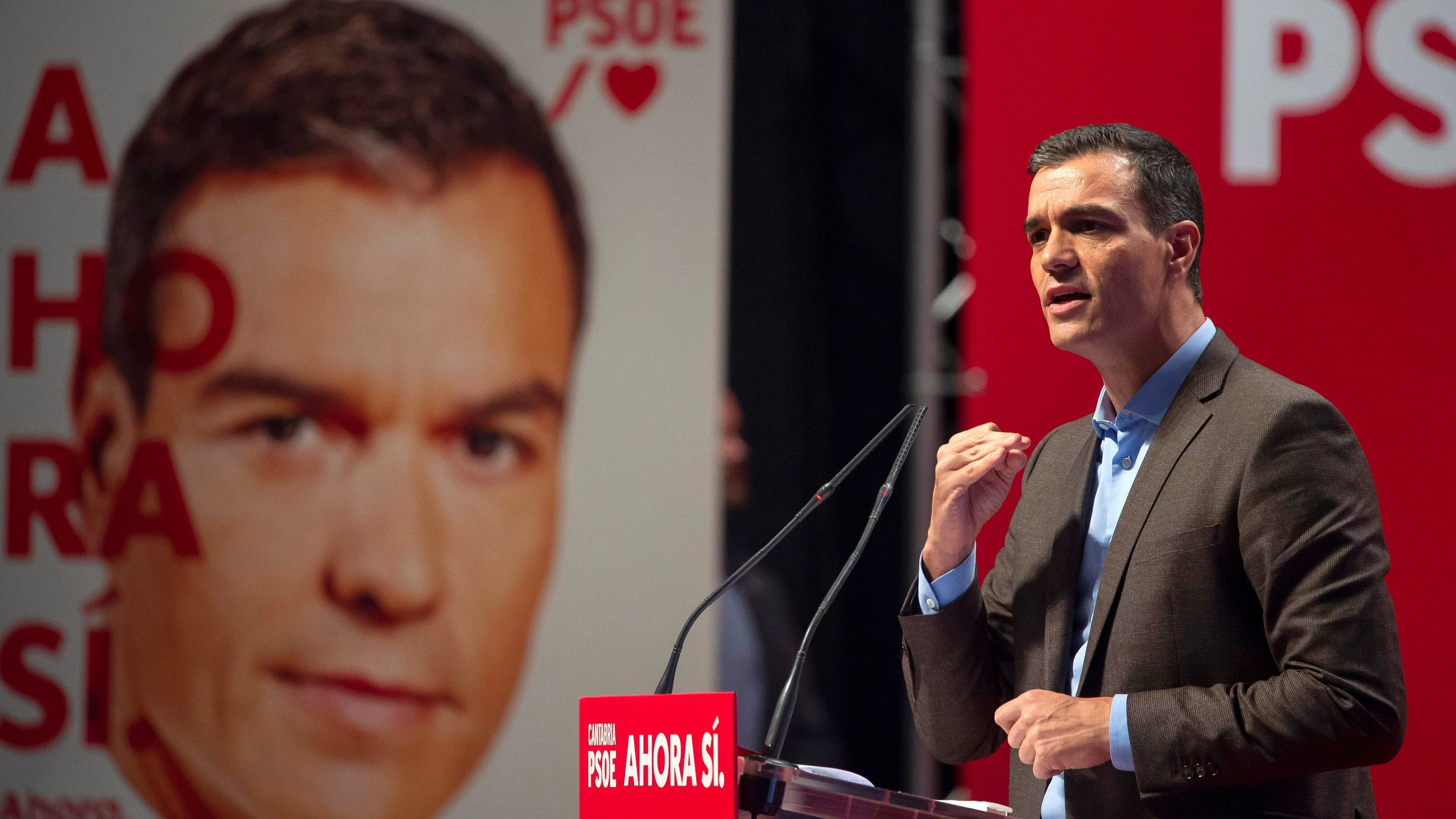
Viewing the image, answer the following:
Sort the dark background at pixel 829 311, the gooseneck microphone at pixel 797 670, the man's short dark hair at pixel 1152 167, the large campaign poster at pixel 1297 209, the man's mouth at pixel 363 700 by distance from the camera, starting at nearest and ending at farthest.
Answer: the gooseneck microphone at pixel 797 670
the man's short dark hair at pixel 1152 167
the large campaign poster at pixel 1297 209
the man's mouth at pixel 363 700
the dark background at pixel 829 311

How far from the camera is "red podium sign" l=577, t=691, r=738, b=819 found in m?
1.64

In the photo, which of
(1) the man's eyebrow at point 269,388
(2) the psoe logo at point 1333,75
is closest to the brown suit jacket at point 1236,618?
(2) the psoe logo at point 1333,75

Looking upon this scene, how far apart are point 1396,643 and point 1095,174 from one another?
2.39 ft

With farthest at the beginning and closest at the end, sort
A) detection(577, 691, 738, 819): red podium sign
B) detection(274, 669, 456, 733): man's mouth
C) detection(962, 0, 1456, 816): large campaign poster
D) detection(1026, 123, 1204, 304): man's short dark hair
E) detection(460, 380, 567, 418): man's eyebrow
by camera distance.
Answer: detection(460, 380, 567, 418): man's eyebrow, detection(274, 669, 456, 733): man's mouth, detection(962, 0, 1456, 816): large campaign poster, detection(1026, 123, 1204, 304): man's short dark hair, detection(577, 691, 738, 819): red podium sign

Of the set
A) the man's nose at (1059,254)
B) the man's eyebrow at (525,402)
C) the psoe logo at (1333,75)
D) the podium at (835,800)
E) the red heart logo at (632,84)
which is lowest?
the podium at (835,800)

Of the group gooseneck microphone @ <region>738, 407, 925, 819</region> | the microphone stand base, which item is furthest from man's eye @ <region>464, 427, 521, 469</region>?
the microphone stand base

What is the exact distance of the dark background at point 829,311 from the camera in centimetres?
458

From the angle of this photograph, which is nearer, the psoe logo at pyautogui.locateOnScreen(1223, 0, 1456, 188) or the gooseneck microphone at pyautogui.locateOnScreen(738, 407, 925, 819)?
the gooseneck microphone at pyautogui.locateOnScreen(738, 407, 925, 819)

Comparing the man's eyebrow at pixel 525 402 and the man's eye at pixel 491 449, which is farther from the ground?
the man's eyebrow at pixel 525 402

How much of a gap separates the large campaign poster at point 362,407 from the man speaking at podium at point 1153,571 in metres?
2.15

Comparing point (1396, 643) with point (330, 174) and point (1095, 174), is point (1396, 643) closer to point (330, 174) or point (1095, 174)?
point (1095, 174)

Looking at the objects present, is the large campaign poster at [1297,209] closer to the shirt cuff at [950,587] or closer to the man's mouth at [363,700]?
the shirt cuff at [950,587]

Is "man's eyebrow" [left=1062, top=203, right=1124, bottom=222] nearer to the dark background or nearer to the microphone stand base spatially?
the microphone stand base

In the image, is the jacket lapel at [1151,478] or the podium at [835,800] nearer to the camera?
the podium at [835,800]
